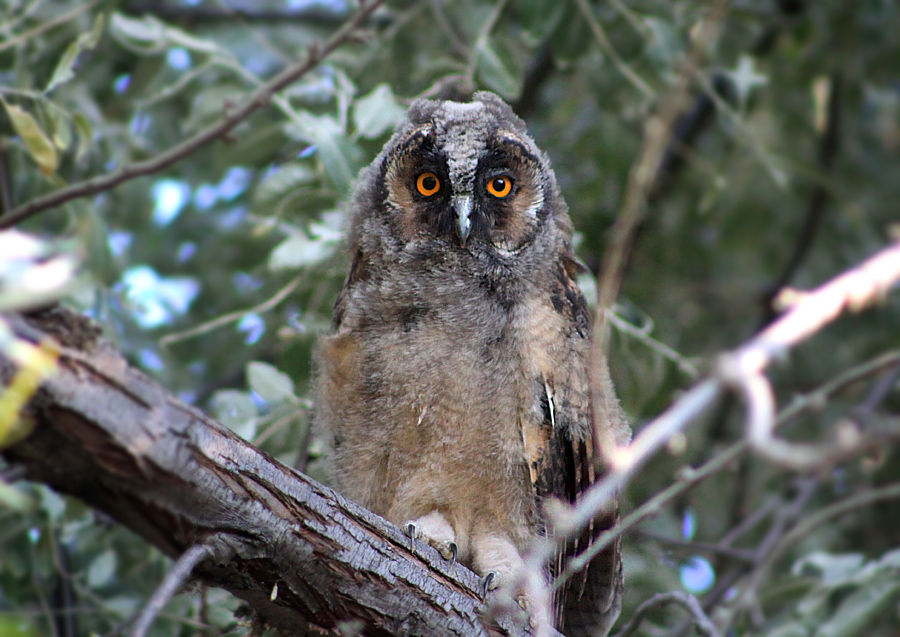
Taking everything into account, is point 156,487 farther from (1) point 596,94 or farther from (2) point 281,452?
(1) point 596,94

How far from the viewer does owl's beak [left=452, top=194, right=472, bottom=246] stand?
103 inches

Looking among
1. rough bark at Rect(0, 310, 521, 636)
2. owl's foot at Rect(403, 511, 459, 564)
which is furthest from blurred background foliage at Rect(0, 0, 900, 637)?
rough bark at Rect(0, 310, 521, 636)

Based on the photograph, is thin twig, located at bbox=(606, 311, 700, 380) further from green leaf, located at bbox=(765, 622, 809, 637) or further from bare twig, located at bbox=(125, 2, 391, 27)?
bare twig, located at bbox=(125, 2, 391, 27)

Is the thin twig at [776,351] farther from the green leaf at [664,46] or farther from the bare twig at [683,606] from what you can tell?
the green leaf at [664,46]

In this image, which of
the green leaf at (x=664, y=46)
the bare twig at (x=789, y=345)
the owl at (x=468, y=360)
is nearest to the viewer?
the bare twig at (x=789, y=345)

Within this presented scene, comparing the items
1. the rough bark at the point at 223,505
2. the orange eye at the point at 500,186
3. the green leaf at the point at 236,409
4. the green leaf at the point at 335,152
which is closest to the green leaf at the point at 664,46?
Answer: the orange eye at the point at 500,186

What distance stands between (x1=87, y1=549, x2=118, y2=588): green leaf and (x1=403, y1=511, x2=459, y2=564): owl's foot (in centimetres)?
114

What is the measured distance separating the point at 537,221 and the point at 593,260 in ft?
4.26

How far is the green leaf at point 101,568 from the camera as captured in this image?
286 cm

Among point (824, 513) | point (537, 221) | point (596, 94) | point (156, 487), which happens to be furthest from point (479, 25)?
point (156, 487)

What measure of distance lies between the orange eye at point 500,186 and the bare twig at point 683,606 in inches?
52.1

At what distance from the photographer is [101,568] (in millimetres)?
2896

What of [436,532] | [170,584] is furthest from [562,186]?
[170,584]

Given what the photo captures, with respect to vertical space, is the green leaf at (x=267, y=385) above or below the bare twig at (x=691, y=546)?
below
